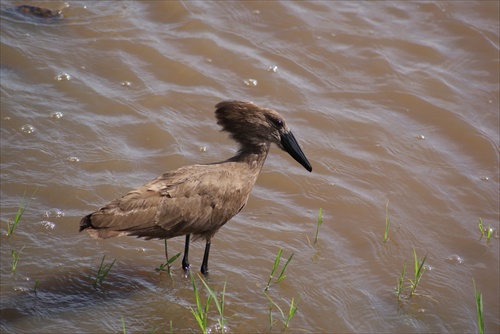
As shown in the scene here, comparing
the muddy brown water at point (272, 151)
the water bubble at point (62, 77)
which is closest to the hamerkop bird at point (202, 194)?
the muddy brown water at point (272, 151)

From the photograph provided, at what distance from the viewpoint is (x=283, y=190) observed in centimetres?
678

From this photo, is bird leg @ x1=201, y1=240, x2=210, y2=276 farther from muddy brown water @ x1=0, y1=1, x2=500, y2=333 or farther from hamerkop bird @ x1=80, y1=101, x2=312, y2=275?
muddy brown water @ x1=0, y1=1, x2=500, y2=333

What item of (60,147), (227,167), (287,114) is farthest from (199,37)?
(227,167)

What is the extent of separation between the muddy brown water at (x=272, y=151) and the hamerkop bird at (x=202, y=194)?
17.9 inches

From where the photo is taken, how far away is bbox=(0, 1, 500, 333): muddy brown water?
548 centimetres

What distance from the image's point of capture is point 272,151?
7.28 metres

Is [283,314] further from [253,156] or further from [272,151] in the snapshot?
[272,151]

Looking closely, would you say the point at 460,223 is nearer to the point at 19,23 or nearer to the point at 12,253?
the point at 12,253

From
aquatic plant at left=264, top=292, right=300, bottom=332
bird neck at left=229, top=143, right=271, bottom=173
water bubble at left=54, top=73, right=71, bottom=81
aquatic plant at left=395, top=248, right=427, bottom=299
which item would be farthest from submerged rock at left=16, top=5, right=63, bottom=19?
aquatic plant at left=395, top=248, right=427, bottom=299

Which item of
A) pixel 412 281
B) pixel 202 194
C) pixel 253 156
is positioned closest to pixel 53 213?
pixel 202 194

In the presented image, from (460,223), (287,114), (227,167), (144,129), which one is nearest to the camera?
(227,167)

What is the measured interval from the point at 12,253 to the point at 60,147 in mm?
1593

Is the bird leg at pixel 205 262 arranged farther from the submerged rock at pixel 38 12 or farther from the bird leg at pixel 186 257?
the submerged rock at pixel 38 12

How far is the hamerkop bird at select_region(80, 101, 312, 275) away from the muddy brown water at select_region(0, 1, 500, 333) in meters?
0.45
